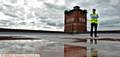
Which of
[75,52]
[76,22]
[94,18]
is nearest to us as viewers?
[75,52]

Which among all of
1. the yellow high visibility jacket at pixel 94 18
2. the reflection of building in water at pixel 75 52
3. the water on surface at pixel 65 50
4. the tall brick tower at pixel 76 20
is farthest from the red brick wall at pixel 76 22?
the reflection of building in water at pixel 75 52

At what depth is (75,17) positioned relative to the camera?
136875 mm

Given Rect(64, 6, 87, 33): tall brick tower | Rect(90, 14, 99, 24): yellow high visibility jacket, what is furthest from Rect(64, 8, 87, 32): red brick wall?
Rect(90, 14, 99, 24): yellow high visibility jacket

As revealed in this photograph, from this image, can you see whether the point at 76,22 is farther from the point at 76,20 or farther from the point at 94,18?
the point at 94,18

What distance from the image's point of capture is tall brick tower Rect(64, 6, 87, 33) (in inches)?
5246

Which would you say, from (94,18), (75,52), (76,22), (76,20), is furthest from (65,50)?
(76,22)

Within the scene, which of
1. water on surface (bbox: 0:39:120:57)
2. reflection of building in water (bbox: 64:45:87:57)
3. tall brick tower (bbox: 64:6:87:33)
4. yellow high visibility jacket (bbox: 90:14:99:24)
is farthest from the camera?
tall brick tower (bbox: 64:6:87:33)

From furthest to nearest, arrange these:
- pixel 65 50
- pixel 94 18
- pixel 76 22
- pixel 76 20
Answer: pixel 76 22
pixel 76 20
pixel 94 18
pixel 65 50

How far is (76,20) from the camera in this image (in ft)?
454

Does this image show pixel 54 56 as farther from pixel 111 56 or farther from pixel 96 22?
pixel 96 22

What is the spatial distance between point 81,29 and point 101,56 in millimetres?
124714

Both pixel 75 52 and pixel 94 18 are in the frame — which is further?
pixel 94 18

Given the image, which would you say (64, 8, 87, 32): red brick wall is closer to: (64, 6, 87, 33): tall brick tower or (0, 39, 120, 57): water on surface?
(64, 6, 87, 33): tall brick tower

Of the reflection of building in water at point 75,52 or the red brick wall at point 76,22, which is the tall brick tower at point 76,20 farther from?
the reflection of building in water at point 75,52
